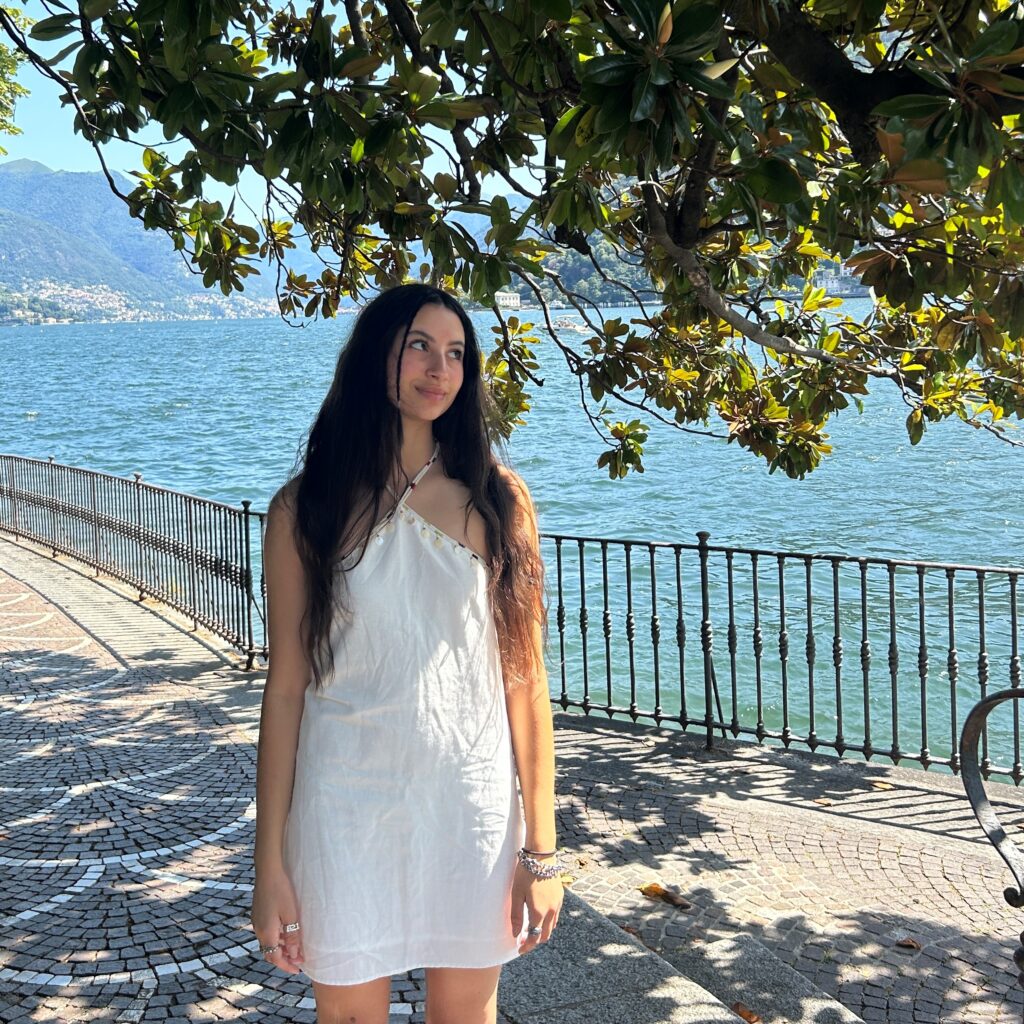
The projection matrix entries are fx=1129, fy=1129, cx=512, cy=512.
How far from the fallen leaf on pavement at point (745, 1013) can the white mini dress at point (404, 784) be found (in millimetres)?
1546

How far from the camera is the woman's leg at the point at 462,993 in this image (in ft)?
7.51

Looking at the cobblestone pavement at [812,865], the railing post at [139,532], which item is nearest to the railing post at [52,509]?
the railing post at [139,532]

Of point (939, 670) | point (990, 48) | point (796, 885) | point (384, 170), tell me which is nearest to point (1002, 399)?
point (796, 885)

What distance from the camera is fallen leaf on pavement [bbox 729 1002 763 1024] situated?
346 cm

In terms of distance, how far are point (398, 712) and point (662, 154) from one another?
1229 mm

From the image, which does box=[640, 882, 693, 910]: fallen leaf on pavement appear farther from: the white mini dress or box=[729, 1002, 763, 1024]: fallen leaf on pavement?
the white mini dress

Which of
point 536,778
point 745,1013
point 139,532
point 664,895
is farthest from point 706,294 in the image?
point 139,532

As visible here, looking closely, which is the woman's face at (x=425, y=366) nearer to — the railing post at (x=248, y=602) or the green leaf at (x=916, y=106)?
the green leaf at (x=916, y=106)

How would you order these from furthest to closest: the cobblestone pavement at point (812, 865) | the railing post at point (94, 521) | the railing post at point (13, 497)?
the railing post at point (13, 497) < the railing post at point (94, 521) < the cobblestone pavement at point (812, 865)

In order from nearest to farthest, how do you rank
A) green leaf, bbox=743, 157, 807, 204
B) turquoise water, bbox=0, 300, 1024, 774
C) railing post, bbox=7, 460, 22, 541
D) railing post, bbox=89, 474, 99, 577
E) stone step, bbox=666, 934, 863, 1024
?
green leaf, bbox=743, 157, 807, 204 → stone step, bbox=666, 934, 863, 1024 → railing post, bbox=89, 474, 99, 577 → turquoise water, bbox=0, 300, 1024, 774 → railing post, bbox=7, 460, 22, 541

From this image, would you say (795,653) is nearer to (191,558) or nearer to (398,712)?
(191,558)

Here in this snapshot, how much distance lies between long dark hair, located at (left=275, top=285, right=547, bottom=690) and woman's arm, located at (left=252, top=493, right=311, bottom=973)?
1.2 inches

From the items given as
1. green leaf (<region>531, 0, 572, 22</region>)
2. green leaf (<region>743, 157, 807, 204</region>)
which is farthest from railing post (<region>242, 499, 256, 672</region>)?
green leaf (<region>531, 0, 572, 22</region>)

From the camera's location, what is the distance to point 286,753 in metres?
2.24
